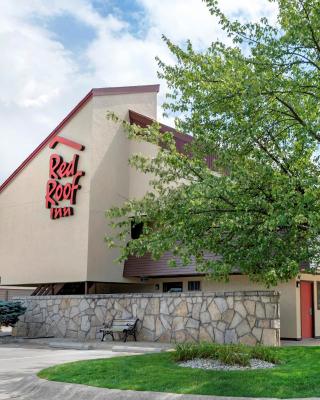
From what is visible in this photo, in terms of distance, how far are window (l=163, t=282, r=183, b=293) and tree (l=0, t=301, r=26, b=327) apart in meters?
7.02

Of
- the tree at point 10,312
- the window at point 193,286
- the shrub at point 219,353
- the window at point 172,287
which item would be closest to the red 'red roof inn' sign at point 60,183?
the tree at point 10,312

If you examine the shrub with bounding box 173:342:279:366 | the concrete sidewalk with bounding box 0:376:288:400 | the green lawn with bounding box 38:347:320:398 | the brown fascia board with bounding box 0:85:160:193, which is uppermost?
the brown fascia board with bounding box 0:85:160:193

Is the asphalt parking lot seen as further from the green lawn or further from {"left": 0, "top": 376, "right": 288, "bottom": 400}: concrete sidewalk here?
the green lawn

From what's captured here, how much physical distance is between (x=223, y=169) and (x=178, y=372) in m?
5.06

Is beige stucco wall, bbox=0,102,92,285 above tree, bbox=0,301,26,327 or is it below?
above

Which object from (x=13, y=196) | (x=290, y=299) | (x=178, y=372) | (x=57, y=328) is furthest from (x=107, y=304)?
(x=178, y=372)

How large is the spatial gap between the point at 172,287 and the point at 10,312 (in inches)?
305

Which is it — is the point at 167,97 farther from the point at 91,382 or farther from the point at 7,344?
the point at 7,344

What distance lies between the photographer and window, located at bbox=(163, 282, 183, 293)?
2670 centimetres

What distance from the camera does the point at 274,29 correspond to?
12219 mm

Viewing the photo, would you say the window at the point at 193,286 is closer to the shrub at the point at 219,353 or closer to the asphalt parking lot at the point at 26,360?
the asphalt parking lot at the point at 26,360

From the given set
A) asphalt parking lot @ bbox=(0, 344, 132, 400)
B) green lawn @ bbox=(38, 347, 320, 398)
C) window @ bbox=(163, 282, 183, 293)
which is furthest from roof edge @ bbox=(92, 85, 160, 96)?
green lawn @ bbox=(38, 347, 320, 398)

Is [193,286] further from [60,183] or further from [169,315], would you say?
[60,183]

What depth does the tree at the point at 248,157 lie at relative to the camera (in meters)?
11.2
